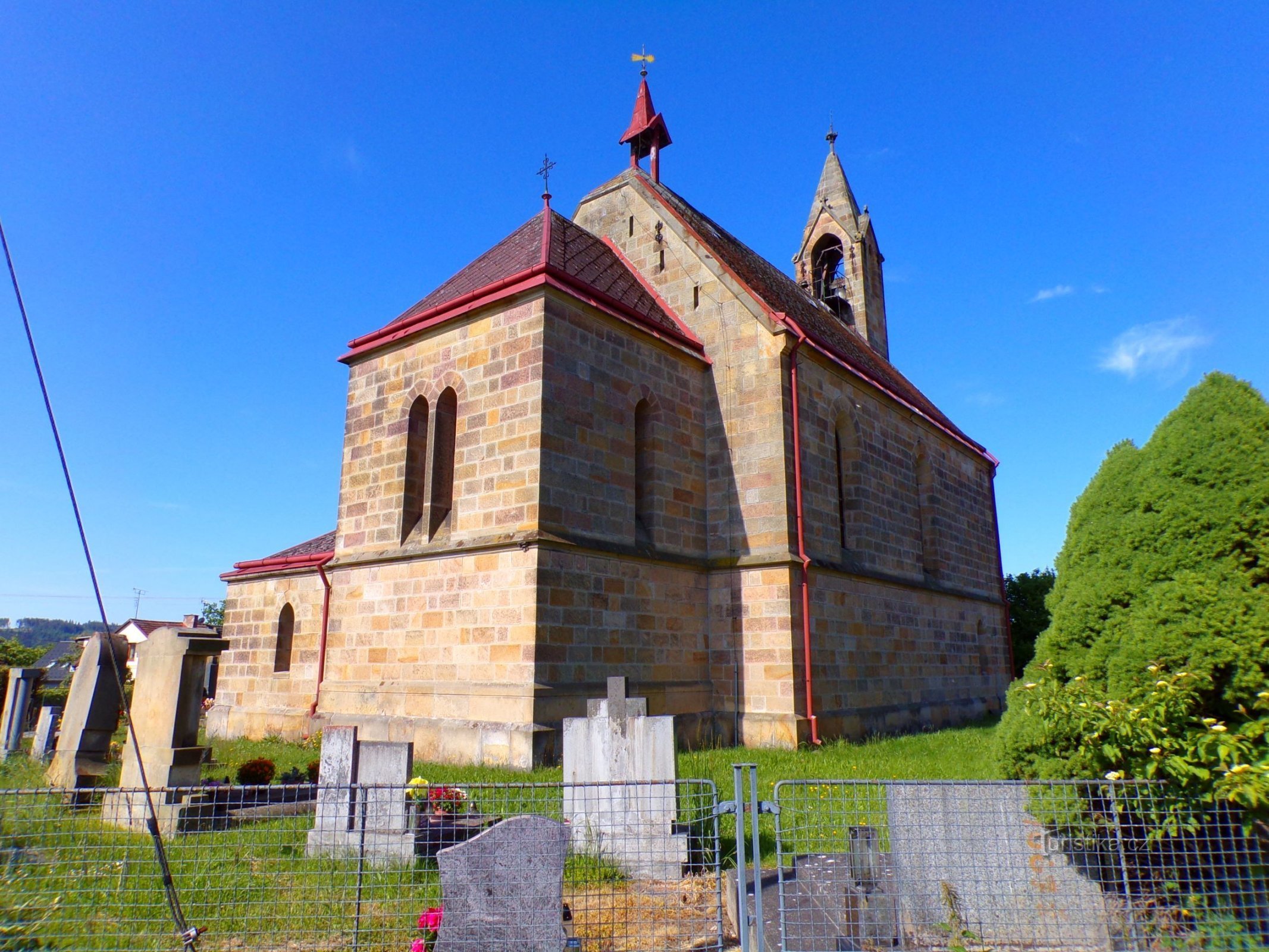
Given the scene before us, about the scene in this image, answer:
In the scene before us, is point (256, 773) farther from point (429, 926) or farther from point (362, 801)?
point (429, 926)

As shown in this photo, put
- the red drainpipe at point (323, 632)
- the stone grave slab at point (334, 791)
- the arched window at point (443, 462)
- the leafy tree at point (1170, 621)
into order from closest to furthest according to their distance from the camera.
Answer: the leafy tree at point (1170, 621) < the stone grave slab at point (334, 791) < the arched window at point (443, 462) < the red drainpipe at point (323, 632)

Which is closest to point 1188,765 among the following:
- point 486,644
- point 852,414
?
point 486,644

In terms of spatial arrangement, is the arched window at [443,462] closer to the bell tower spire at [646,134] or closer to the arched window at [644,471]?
the arched window at [644,471]

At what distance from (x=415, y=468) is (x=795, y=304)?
31.9 feet

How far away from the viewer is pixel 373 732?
11875 mm

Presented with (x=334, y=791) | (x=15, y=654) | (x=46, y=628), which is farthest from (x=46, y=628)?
(x=334, y=791)

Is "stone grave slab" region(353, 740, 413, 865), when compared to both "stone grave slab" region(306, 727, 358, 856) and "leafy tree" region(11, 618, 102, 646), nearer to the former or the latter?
"stone grave slab" region(306, 727, 358, 856)

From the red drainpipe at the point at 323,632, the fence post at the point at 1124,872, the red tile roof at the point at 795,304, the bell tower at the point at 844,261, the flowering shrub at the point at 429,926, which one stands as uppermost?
the bell tower at the point at 844,261

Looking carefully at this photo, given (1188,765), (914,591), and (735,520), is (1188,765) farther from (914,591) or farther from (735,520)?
(914,591)

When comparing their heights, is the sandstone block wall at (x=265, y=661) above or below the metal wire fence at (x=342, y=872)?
above

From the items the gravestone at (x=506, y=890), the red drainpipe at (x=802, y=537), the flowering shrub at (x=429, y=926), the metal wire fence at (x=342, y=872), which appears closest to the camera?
the gravestone at (x=506, y=890)

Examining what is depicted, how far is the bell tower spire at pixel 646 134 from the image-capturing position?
19406mm

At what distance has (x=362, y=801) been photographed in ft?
20.3

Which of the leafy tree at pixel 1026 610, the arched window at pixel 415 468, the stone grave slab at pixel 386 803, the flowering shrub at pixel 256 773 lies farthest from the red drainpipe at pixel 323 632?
the leafy tree at pixel 1026 610
